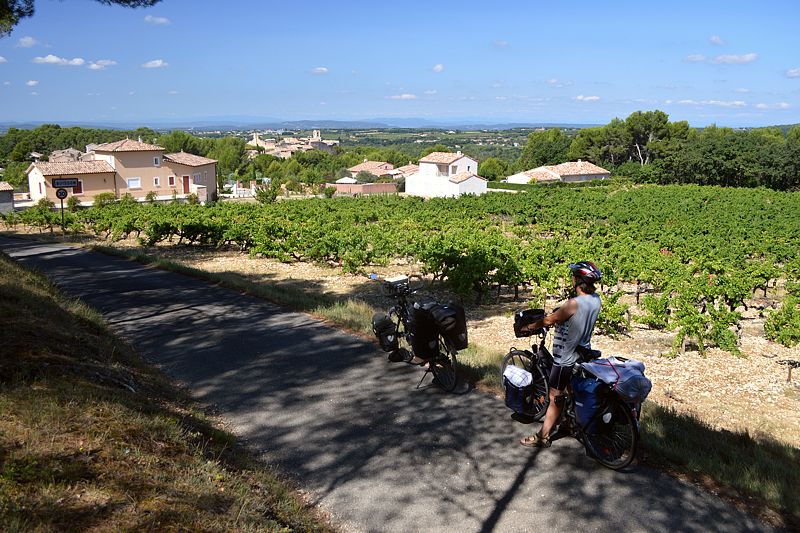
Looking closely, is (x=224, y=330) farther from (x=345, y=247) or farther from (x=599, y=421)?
(x=345, y=247)

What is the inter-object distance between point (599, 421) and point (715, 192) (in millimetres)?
52621

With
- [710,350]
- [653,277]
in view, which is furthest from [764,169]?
[710,350]

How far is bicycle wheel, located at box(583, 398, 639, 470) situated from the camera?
4.48 metres

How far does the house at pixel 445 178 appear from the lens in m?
67.7

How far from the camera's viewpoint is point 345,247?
19438mm

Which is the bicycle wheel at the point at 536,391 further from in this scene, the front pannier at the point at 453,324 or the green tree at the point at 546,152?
the green tree at the point at 546,152

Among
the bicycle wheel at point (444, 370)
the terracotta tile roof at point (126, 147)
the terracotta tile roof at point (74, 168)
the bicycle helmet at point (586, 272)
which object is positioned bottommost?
the bicycle wheel at point (444, 370)

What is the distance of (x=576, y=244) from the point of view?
68.8 ft

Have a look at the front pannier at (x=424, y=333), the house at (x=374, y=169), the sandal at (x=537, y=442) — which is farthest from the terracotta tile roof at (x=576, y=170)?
the sandal at (x=537, y=442)

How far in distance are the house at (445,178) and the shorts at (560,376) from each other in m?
63.0

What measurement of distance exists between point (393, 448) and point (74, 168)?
4955 centimetres

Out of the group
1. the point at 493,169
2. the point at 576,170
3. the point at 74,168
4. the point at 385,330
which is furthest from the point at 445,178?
the point at 385,330

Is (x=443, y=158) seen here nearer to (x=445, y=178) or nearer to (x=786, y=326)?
(x=445, y=178)

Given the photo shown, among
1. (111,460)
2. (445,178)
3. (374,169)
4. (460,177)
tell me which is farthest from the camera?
(374,169)
